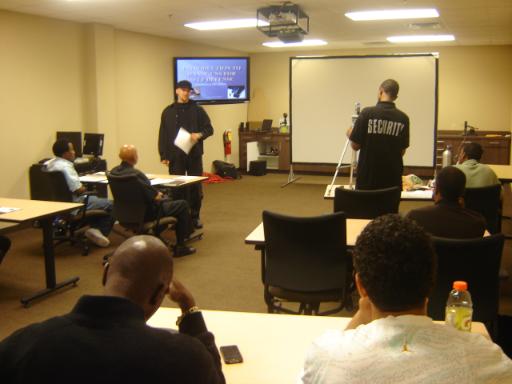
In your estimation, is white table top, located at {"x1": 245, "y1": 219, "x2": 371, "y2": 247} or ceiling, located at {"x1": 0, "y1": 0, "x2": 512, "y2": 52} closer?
white table top, located at {"x1": 245, "y1": 219, "x2": 371, "y2": 247}

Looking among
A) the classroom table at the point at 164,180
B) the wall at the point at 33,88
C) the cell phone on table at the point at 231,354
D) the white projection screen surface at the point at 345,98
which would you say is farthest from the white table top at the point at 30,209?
the white projection screen surface at the point at 345,98

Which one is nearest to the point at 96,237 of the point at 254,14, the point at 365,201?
the point at 365,201

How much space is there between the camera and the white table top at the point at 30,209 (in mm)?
4031

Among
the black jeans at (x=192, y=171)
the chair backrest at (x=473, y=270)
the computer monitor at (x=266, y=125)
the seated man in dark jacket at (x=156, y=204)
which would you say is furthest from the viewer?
the computer monitor at (x=266, y=125)

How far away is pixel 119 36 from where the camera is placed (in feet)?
26.8

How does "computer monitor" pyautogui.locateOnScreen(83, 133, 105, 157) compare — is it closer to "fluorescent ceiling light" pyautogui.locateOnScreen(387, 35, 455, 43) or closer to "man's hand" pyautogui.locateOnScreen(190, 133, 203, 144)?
"man's hand" pyautogui.locateOnScreen(190, 133, 203, 144)

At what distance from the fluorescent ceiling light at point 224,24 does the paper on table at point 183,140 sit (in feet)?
6.55

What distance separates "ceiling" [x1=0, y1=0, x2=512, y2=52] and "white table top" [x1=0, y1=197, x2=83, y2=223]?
Answer: 8.25 ft

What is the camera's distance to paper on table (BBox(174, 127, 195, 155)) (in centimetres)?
641

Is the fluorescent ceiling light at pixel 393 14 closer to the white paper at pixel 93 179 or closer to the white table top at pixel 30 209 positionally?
the white paper at pixel 93 179

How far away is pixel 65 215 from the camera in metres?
5.30

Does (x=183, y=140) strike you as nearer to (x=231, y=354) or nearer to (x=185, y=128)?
(x=185, y=128)

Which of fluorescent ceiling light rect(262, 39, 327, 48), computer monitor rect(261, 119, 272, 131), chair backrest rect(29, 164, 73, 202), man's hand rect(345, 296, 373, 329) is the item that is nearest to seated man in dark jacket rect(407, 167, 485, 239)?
man's hand rect(345, 296, 373, 329)

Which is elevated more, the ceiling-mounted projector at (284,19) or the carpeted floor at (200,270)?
the ceiling-mounted projector at (284,19)
